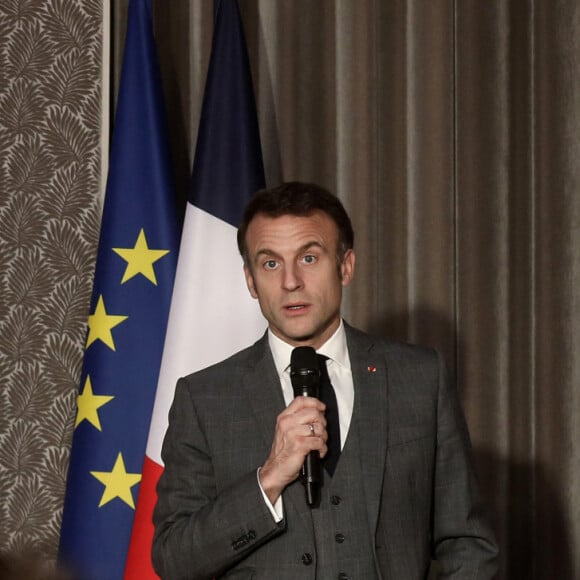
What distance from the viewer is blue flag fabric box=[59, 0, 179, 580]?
294cm

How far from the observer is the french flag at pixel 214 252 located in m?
2.84

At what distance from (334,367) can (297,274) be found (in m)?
0.21

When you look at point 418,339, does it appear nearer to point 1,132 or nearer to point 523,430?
point 523,430

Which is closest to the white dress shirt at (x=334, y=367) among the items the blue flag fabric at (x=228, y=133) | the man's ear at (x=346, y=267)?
the man's ear at (x=346, y=267)

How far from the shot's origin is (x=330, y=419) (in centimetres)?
186

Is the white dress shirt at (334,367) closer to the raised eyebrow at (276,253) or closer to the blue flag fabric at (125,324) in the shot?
the raised eyebrow at (276,253)

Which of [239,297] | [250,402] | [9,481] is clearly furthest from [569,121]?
[9,481]

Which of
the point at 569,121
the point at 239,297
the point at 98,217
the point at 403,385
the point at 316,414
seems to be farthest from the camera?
the point at 98,217

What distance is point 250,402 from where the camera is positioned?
6.19 feet

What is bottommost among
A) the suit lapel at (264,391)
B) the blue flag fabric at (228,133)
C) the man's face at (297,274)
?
the suit lapel at (264,391)

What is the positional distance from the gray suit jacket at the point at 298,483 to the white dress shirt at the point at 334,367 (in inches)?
0.8

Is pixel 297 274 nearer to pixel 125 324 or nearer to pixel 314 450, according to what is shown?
pixel 314 450

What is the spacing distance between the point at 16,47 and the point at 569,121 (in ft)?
6.45

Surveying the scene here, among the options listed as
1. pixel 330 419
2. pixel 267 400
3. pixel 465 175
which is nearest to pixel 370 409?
pixel 330 419
